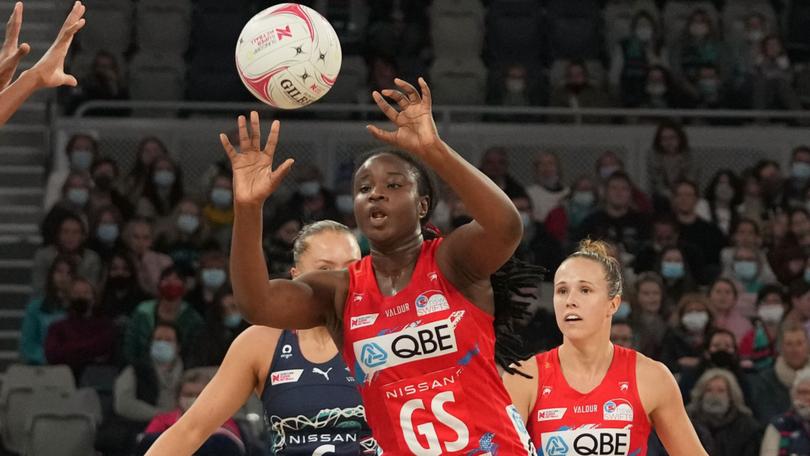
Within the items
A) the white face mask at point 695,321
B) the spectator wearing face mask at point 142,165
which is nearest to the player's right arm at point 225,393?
the white face mask at point 695,321

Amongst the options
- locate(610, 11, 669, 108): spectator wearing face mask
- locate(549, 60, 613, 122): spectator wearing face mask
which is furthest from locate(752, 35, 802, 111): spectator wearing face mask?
locate(549, 60, 613, 122): spectator wearing face mask

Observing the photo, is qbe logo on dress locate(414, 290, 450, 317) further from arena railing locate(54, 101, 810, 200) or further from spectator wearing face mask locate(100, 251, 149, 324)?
arena railing locate(54, 101, 810, 200)

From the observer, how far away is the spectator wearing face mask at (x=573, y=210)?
10.9 meters

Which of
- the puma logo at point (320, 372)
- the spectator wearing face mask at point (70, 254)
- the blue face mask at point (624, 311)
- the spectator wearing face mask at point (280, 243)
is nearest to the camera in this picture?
the puma logo at point (320, 372)

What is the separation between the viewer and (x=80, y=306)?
9750 mm

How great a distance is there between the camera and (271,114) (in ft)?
42.0

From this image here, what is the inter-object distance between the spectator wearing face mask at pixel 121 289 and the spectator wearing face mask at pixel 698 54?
555 cm

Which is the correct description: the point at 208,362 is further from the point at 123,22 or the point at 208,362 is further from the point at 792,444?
the point at 123,22

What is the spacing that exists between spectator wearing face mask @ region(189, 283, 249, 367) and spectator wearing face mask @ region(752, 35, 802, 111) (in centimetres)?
569

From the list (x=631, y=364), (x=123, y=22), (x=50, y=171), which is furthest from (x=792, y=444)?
(x=123, y=22)

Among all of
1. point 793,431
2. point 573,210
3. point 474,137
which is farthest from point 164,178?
point 793,431

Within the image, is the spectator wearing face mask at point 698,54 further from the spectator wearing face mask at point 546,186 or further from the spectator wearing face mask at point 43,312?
the spectator wearing face mask at point 43,312

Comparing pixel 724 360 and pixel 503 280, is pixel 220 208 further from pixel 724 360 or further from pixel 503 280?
pixel 503 280

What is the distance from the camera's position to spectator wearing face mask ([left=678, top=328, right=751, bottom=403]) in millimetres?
8914
